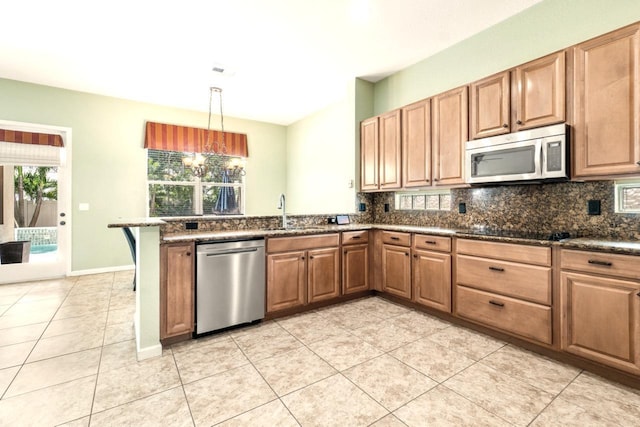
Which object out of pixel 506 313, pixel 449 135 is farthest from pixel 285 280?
pixel 449 135

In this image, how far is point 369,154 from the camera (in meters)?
4.17

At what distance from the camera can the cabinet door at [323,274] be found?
10.6 feet

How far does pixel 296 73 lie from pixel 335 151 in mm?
1567

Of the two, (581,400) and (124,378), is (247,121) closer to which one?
(124,378)

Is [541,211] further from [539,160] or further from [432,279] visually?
[432,279]

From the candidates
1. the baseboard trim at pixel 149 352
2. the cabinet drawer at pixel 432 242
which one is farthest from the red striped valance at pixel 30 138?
the cabinet drawer at pixel 432 242

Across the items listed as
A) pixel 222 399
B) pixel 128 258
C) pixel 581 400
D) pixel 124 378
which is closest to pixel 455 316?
pixel 581 400

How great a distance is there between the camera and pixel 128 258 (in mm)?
5164

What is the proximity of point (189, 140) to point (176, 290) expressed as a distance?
403cm

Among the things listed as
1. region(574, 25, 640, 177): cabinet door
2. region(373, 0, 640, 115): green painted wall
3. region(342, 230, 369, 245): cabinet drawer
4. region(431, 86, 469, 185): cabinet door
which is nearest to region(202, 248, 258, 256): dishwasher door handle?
region(342, 230, 369, 245): cabinet drawer

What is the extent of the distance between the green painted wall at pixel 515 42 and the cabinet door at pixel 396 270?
6.74 ft

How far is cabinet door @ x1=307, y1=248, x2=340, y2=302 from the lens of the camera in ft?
10.6

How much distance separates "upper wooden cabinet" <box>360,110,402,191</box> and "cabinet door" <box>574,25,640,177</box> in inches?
70.1

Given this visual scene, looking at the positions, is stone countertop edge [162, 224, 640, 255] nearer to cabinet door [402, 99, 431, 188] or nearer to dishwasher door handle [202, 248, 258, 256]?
dishwasher door handle [202, 248, 258, 256]
